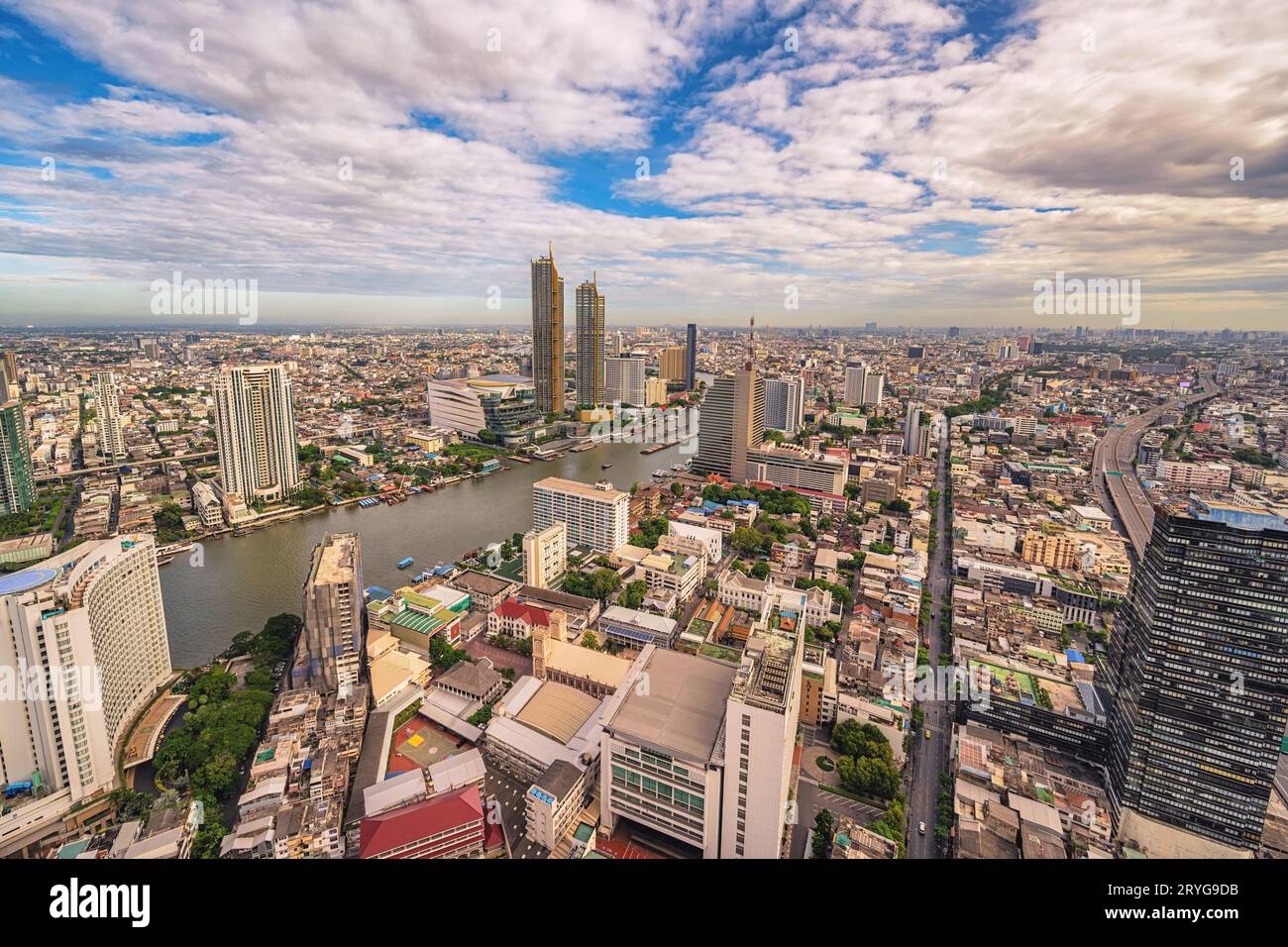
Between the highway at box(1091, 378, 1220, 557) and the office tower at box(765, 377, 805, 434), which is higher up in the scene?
the office tower at box(765, 377, 805, 434)

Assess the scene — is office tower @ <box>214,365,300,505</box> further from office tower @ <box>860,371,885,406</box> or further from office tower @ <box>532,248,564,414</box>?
office tower @ <box>860,371,885,406</box>

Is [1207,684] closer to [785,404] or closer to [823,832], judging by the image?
[823,832]

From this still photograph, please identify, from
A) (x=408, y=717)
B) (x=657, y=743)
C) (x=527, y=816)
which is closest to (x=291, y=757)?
(x=408, y=717)

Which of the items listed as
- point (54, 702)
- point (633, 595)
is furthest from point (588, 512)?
point (54, 702)

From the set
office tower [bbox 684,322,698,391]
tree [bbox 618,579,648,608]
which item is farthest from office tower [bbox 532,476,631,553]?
office tower [bbox 684,322,698,391]

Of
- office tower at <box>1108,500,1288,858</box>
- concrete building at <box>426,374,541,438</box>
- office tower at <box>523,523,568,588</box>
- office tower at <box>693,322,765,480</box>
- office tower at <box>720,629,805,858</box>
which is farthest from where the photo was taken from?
concrete building at <box>426,374,541,438</box>

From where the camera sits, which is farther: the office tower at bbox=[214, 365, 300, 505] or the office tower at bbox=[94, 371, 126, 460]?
the office tower at bbox=[94, 371, 126, 460]

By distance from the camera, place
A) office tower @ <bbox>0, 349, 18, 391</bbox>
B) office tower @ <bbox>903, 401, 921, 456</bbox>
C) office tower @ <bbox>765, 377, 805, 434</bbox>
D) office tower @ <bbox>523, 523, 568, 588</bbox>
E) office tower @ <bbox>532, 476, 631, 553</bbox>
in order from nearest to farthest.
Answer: office tower @ <bbox>523, 523, 568, 588</bbox>
office tower @ <bbox>532, 476, 631, 553</bbox>
office tower @ <bbox>0, 349, 18, 391</bbox>
office tower @ <bbox>903, 401, 921, 456</bbox>
office tower @ <bbox>765, 377, 805, 434</bbox>

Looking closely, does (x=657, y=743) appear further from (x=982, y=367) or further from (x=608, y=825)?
(x=982, y=367)
